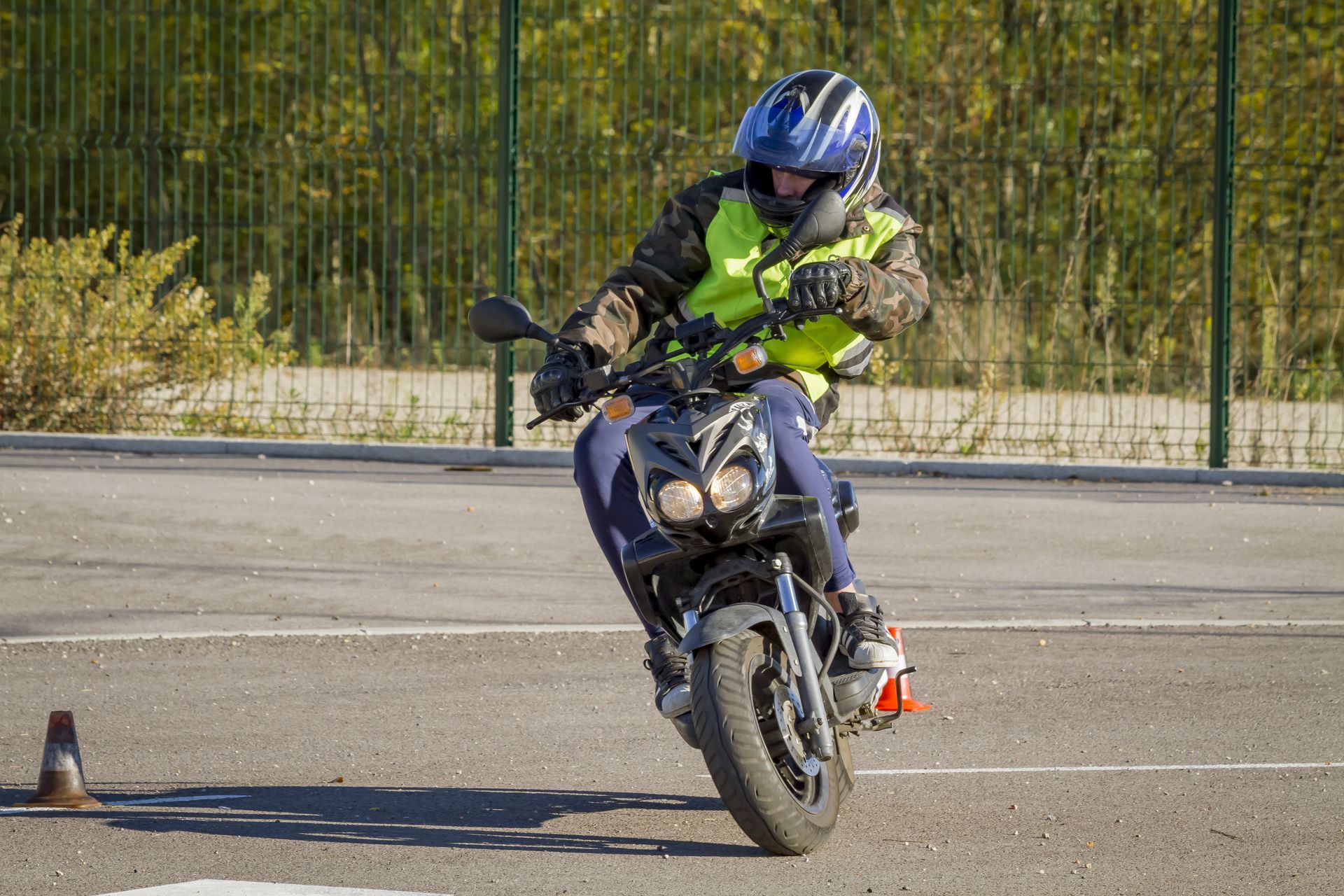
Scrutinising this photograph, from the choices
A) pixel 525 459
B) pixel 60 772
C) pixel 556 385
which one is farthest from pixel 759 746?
pixel 525 459

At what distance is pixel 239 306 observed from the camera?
1241 cm

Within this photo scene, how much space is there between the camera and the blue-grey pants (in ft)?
15.5

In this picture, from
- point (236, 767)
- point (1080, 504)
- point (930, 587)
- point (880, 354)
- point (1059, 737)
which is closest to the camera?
point (236, 767)

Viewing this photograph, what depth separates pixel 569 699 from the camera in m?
6.43

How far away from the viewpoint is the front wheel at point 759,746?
14.0 ft

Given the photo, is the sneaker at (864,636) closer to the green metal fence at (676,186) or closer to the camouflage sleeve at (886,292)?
the camouflage sleeve at (886,292)

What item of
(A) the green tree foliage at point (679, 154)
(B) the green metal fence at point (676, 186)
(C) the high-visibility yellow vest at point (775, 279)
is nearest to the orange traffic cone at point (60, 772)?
(C) the high-visibility yellow vest at point (775, 279)

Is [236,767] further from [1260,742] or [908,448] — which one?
[908,448]

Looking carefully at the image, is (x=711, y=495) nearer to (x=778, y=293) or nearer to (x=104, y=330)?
(x=778, y=293)

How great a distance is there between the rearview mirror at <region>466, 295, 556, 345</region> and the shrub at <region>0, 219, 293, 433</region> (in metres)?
7.97

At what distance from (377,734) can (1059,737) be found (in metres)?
2.14

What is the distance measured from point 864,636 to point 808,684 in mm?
363

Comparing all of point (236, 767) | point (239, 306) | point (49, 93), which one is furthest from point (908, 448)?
point (236, 767)

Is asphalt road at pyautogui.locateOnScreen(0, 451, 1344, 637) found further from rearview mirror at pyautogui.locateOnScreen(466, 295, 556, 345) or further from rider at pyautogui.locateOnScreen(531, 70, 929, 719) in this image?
rearview mirror at pyautogui.locateOnScreen(466, 295, 556, 345)
